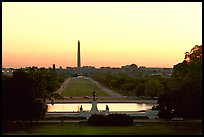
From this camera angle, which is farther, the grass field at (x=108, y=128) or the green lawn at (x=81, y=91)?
the green lawn at (x=81, y=91)

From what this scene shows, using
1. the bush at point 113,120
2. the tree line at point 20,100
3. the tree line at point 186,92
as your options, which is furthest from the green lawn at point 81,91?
the bush at point 113,120

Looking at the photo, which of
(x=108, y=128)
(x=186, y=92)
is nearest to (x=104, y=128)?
(x=108, y=128)

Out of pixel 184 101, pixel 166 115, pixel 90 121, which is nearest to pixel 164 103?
pixel 166 115

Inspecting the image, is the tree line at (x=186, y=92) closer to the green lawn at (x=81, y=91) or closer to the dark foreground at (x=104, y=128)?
the dark foreground at (x=104, y=128)

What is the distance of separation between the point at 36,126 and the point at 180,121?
903 centimetres

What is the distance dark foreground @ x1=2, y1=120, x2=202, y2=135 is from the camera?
21516 millimetres

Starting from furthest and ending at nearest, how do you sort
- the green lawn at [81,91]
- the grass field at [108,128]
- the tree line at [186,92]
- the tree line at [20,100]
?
the green lawn at [81,91], the tree line at [186,92], the tree line at [20,100], the grass field at [108,128]

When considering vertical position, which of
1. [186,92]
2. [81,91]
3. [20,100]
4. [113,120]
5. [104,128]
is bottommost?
[104,128]

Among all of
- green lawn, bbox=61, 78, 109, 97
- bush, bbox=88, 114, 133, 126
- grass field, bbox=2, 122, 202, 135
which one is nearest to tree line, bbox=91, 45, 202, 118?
grass field, bbox=2, 122, 202, 135

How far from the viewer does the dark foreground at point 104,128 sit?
21.5 meters

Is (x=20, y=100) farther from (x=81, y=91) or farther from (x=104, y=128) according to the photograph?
(x=81, y=91)

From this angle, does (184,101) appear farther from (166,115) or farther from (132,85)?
(132,85)

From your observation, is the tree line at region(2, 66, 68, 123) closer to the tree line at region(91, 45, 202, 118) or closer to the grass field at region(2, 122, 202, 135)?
the grass field at region(2, 122, 202, 135)

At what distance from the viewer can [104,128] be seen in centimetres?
2369
